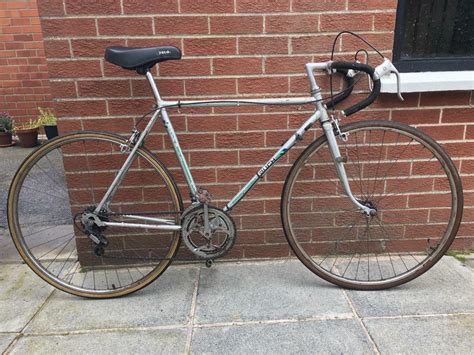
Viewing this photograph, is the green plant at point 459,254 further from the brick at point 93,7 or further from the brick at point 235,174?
the brick at point 93,7

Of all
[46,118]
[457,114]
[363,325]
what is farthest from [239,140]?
[46,118]

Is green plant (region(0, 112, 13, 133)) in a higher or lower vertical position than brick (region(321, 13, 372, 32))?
lower

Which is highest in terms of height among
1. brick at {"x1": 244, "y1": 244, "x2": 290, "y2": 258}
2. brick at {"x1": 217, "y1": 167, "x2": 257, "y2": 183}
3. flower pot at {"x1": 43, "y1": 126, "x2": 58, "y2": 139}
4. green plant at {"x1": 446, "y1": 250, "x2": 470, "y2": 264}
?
brick at {"x1": 217, "y1": 167, "x2": 257, "y2": 183}

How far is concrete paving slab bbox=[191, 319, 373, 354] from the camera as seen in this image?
195 cm

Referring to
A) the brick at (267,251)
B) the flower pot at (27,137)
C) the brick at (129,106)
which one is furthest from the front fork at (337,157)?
the flower pot at (27,137)

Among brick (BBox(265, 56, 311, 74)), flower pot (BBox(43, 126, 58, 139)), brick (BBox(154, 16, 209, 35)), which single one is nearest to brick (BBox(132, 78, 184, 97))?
brick (BBox(154, 16, 209, 35))

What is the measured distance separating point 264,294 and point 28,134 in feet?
14.9

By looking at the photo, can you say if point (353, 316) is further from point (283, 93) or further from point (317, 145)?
point (283, 93)

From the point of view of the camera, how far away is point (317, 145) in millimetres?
2258

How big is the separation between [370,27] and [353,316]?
1.60m

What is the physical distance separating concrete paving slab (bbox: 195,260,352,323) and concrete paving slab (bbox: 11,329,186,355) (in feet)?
0.69

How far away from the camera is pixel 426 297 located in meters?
2.32

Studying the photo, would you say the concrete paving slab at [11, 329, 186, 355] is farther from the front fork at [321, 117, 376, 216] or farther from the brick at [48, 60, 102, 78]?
the brick at [48, 60, 102, 78]

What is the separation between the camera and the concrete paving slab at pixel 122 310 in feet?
7.07
